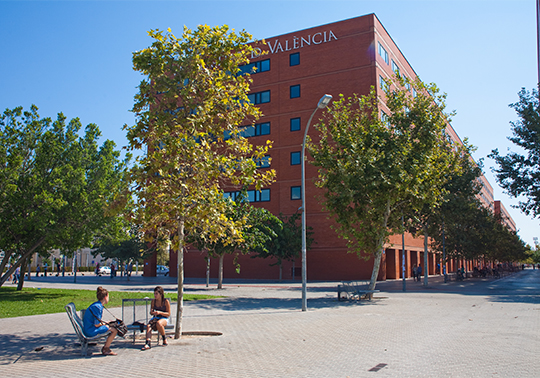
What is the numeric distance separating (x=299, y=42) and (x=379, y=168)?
28.6 metres

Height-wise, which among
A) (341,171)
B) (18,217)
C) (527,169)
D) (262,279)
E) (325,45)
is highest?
(325,45)

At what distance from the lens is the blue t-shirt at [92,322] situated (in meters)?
8.44

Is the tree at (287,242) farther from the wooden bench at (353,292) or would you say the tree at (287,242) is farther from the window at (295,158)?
the wooden bench at (353,292)

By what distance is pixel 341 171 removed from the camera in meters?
20.3

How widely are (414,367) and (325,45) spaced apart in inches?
1577

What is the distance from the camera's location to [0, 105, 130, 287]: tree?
19422 millimetres

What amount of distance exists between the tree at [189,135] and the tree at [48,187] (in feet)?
32.5

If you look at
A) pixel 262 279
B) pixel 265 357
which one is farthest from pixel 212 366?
pixel 262 279

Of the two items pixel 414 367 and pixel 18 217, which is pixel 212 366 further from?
pixel 18 217

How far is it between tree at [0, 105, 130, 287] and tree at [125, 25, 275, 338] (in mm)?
9916

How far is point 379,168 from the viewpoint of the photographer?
20.1 metres

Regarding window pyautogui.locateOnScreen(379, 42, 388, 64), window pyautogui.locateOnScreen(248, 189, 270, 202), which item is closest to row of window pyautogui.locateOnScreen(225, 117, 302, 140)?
window pyautogui.locateOnScreen(248, 189, 270, 202)

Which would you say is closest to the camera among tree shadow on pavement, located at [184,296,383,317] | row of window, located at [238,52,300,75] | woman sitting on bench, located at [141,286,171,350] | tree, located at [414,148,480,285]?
woman sitting on bench, located at [141,286,171,350]

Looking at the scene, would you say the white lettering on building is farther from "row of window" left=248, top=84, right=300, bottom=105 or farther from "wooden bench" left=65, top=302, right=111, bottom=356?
"wooden bench" left=65, top=302, right=111, bottom=356
